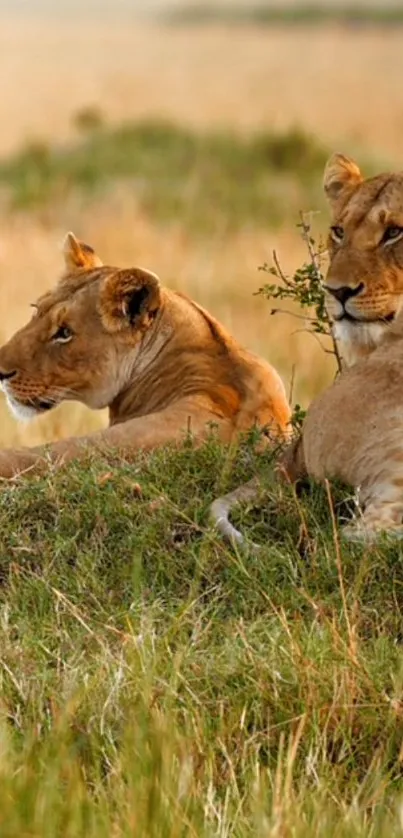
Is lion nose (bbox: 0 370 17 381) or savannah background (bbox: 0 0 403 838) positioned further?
lion nose (bbox: 0 370 17 381)

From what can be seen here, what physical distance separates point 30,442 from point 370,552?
116 inches

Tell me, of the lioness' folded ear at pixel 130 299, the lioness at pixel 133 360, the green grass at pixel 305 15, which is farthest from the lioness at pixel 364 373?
the green grass at pixel 305 15

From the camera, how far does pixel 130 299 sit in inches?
210

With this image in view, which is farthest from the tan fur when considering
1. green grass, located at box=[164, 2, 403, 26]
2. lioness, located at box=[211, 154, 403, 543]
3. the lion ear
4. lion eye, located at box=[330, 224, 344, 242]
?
green grass, located at box=[164, 2, 403, 26]

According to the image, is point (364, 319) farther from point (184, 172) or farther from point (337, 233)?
point (184, 172)

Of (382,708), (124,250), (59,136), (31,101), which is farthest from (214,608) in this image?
(31,101)

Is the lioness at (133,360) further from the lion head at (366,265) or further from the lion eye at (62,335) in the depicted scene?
the lion head at (366,265)

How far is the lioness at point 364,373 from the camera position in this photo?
168 inches

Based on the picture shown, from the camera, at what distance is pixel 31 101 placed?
2880cm

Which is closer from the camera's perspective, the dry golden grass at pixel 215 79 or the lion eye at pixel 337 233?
the lion eye at pixel 337 233

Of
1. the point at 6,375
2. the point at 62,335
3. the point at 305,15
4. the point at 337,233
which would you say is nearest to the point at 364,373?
the point at 337,233

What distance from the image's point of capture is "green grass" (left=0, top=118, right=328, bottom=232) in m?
15.1

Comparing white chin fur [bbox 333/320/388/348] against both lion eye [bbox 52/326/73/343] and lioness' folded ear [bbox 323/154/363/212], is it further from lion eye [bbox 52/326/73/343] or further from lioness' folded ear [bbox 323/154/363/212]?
lion eye [bbox 52/326/73/343]

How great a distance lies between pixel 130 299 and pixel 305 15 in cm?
5305
